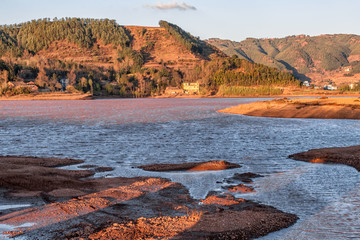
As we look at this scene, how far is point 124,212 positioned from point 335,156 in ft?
45.8

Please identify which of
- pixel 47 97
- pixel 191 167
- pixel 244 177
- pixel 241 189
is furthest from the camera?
pixel 47 97

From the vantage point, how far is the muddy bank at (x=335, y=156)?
18734 mm

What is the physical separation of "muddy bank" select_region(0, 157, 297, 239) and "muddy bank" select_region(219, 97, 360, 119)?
4887 cm

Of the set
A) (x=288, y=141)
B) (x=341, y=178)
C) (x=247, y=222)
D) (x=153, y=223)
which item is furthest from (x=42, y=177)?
(x=288, y=141)

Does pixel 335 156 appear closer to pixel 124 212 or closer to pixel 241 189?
pixel 241 189

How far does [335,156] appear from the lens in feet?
65.1

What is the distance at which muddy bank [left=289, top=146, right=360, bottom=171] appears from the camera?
1873cm

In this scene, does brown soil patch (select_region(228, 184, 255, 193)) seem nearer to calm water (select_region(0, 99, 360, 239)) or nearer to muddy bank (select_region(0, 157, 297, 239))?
calm water (select_region(0, 99, 360, 239))

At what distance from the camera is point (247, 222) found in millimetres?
9625

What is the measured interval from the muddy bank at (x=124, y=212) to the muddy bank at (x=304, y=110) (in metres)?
48.9

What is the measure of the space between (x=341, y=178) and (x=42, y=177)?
12574 millimetres

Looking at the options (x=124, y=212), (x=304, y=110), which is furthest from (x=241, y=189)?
(x=304, y=110)

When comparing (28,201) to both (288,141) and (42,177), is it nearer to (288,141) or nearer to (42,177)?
(42,177)

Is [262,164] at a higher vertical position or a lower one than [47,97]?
higher
